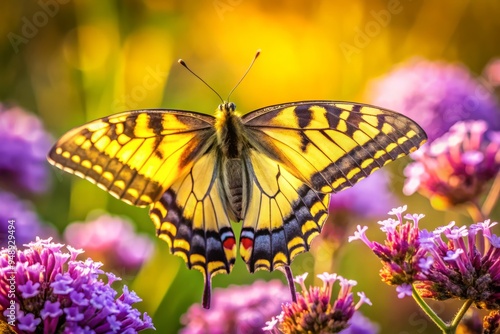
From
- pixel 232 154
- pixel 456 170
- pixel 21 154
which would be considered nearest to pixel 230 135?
pixel 232 154

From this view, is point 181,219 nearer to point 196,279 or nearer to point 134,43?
point 196,279

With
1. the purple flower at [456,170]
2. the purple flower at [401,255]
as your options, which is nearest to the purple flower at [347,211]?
the purple flower at [456,170]

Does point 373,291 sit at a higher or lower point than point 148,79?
lower

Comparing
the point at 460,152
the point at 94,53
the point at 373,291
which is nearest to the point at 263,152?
the point at 460,152

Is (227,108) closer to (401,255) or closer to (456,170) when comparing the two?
(401,255)

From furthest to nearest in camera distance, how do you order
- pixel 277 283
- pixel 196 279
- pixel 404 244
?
pixel 196 279, pixel 277 283, pixel 404 244
